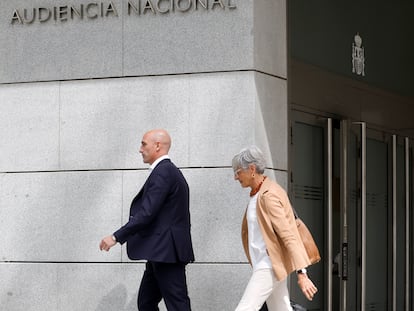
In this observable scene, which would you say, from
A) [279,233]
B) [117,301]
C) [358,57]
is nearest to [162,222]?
[279,233]

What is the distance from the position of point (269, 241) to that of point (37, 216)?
376 centimetres

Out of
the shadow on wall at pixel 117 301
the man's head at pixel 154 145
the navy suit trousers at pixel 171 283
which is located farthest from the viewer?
the shadow on wall at pixel 117 301

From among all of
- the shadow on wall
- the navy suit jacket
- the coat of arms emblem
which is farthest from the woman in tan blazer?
the coat of arms emblem

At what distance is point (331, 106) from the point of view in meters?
14.1

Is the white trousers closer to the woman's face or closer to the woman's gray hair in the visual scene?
the woman's face

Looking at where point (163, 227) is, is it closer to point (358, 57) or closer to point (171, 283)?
point (171, 283)

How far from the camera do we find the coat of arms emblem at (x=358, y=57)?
14.8 metres

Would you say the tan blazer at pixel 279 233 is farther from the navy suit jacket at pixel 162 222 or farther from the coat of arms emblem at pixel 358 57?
the coat of arms emblem at pixel 358 57

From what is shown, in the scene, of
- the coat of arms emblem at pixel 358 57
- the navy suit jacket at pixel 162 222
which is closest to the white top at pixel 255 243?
the navy suit jacket at pixel 162 222

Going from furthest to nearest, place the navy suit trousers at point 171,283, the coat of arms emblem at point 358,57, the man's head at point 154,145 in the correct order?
the coat of arms emblem at point 358,57 < the man's head at point 154,145 < the navy suit trousers at point 171,283

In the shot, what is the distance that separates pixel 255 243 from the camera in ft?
29.7

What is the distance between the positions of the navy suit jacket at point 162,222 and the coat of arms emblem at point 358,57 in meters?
5.53

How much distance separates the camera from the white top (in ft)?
29.5

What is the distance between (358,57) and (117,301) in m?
5.31
